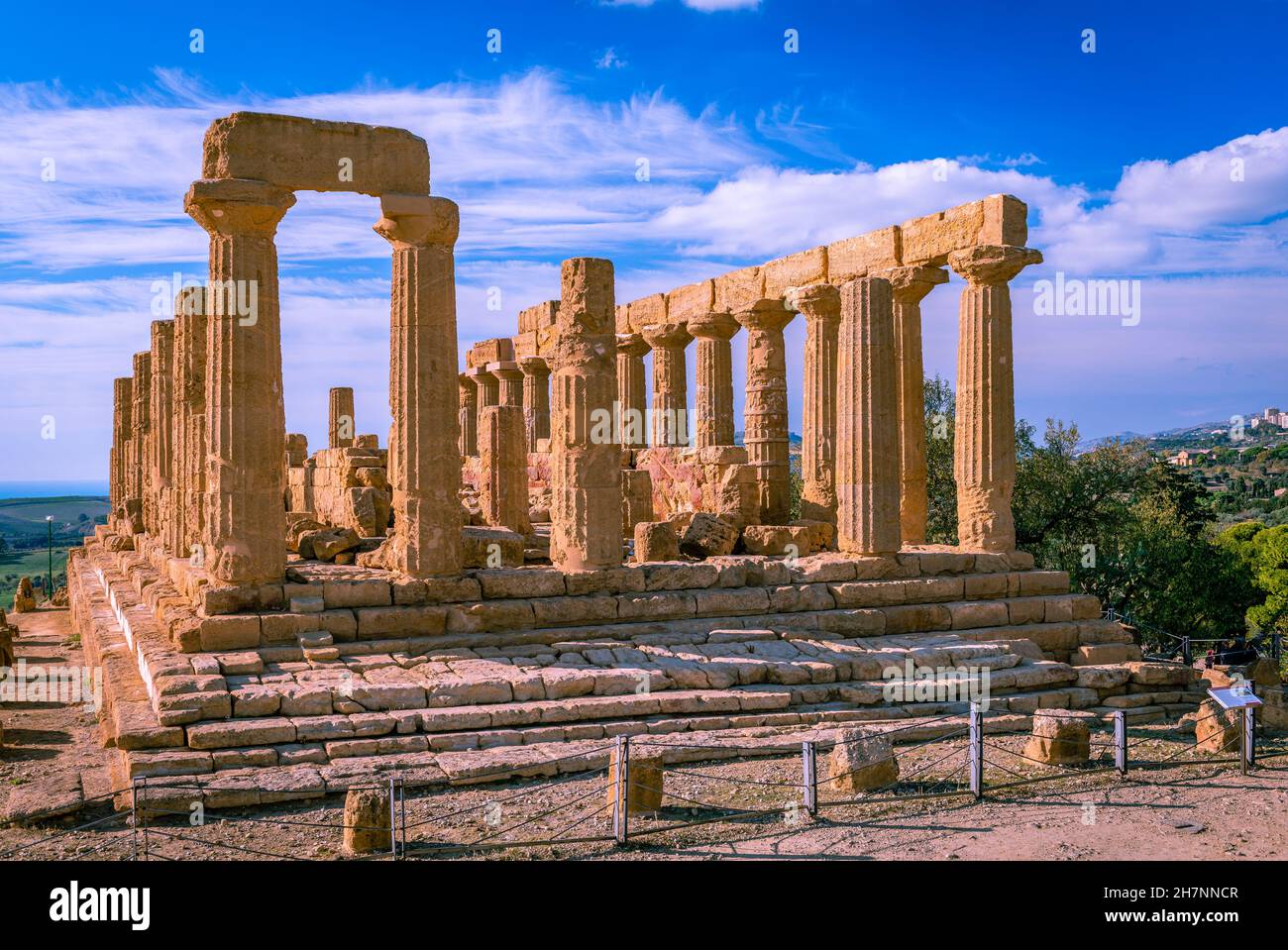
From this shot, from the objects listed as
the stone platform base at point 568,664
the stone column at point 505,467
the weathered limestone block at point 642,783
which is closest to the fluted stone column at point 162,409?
the stone platform base at point 568,664

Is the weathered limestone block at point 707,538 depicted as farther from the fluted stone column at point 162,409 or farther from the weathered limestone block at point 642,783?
the fluted stone column at point 162,409

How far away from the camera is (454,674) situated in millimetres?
13070

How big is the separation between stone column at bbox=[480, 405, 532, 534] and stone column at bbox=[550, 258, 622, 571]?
3.63m

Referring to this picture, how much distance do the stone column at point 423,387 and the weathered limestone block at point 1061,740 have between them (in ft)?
24.4

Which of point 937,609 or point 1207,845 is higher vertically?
point 937,609

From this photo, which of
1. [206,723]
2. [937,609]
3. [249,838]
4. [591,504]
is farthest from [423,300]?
[937,609]

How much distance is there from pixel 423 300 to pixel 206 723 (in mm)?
5970

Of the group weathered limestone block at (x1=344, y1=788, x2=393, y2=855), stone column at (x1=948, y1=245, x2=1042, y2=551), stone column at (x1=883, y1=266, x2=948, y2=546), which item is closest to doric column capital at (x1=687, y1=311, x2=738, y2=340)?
stone column at (x1=883, y1=266, x2=948, y2=546)

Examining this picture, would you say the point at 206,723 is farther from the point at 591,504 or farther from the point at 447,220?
the point at 447,220

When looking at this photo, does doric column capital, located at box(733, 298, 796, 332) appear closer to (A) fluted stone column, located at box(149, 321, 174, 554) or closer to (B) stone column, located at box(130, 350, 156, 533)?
(A) fluted stone column, located at box(149, 321, 174, 554)

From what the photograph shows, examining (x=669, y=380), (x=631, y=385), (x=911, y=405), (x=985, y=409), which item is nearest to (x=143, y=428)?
(x=631, y=385)

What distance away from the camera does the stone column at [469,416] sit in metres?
32.9

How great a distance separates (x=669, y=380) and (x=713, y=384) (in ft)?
7.77

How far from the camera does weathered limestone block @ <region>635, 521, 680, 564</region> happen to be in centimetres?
1684
